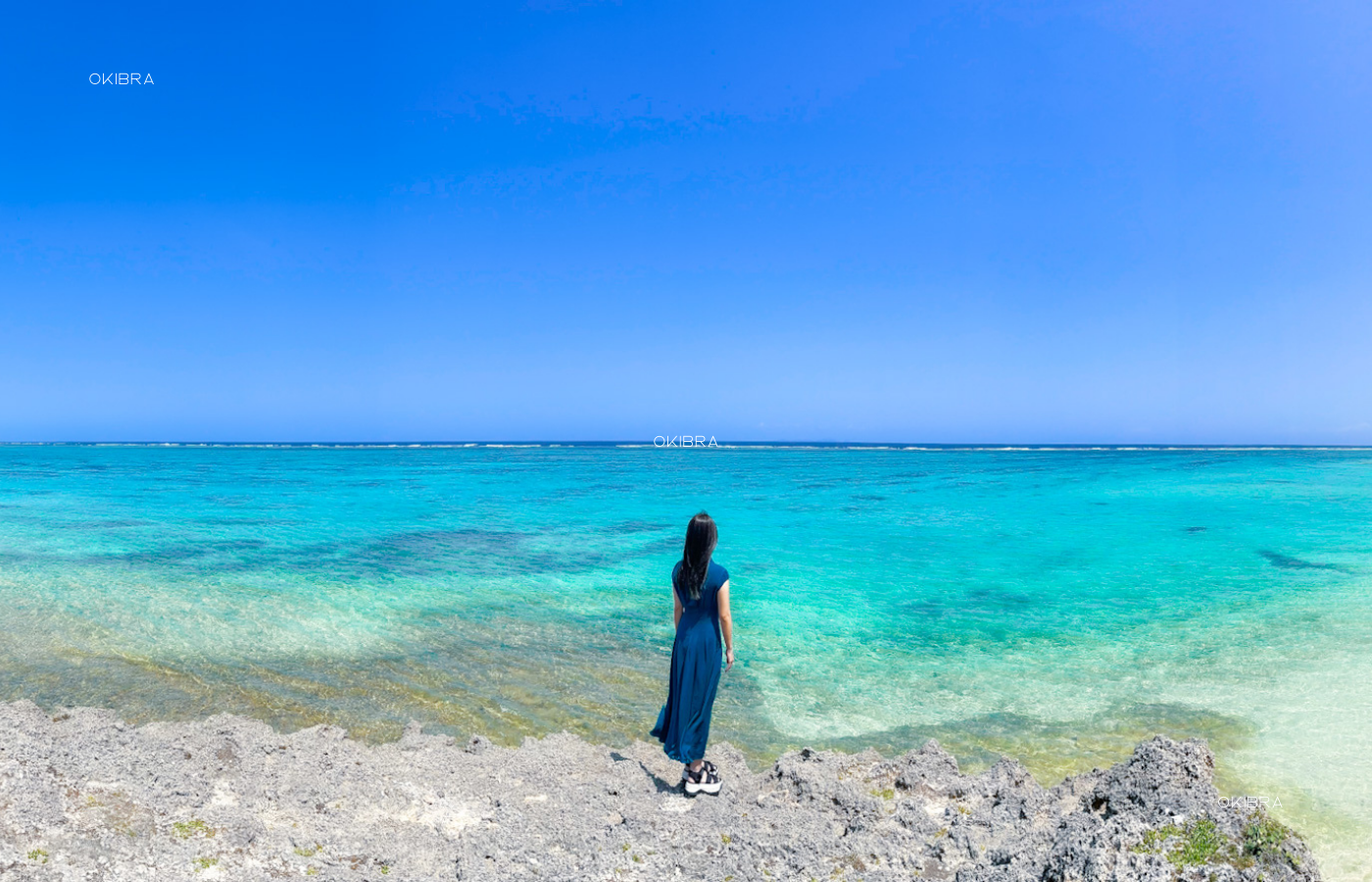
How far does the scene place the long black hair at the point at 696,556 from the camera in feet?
16.9

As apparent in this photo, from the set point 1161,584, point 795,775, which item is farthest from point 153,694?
point 1161,584

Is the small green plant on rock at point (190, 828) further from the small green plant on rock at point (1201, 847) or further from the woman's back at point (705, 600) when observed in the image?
the small green plant on rock at point (1201, 847)

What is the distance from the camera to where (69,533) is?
20.5 m

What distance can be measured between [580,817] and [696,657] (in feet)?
4.37

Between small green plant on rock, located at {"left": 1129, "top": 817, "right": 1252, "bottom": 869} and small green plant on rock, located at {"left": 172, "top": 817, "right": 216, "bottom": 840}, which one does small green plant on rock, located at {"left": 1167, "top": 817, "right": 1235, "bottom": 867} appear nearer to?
small green plant on rock, located at {"left": 1129, "top": 817, "right": 1252, "bottom": 869}

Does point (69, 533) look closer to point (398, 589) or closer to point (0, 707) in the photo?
point (398, 589)

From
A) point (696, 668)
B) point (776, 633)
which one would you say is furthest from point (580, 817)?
point (776, 633)

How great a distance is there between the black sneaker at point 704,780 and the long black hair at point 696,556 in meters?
1.26

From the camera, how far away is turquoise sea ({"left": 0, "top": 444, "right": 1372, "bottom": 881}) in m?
7.14

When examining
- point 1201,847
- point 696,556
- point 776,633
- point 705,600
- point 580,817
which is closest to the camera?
point 1201,847

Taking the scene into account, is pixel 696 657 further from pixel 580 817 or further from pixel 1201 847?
pixel 1201 847

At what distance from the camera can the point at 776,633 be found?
36.4ft

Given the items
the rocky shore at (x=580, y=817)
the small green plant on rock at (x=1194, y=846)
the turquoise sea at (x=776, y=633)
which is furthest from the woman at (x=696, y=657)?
the small green plant on rock at (x=1194, y=846)

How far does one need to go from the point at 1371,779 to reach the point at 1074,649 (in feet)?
13.4
